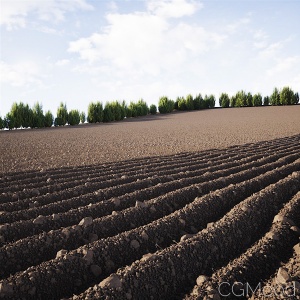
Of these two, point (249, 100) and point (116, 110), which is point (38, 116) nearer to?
point (116, 110)

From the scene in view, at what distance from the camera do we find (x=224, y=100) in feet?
143

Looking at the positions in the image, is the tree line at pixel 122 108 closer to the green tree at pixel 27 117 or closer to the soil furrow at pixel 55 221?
the green tree at pixel 27 117

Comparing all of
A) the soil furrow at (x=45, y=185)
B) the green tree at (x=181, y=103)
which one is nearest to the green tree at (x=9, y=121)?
the soil furrow at (x=45, y=185)

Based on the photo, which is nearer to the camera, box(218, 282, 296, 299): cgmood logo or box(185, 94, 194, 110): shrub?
box(218, 282, 296, 299): cgmood logo

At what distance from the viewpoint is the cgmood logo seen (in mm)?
2104

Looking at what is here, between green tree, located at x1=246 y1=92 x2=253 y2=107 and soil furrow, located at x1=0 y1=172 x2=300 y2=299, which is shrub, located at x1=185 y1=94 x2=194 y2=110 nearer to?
green tree, located at x1=246 y1=92 x2=253 y2=107

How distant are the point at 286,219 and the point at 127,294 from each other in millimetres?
1991

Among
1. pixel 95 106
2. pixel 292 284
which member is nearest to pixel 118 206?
pixel 292 284

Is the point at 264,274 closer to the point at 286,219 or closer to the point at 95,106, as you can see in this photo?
the point at 286,219

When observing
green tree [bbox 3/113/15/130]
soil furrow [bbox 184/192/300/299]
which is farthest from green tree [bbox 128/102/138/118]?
soil furrow [bbox 184/192/300/299]

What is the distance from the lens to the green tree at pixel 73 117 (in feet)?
93.0

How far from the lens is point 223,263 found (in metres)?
2.63

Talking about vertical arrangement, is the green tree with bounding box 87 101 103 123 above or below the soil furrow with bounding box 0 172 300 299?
above

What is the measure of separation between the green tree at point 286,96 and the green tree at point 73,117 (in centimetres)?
2713
